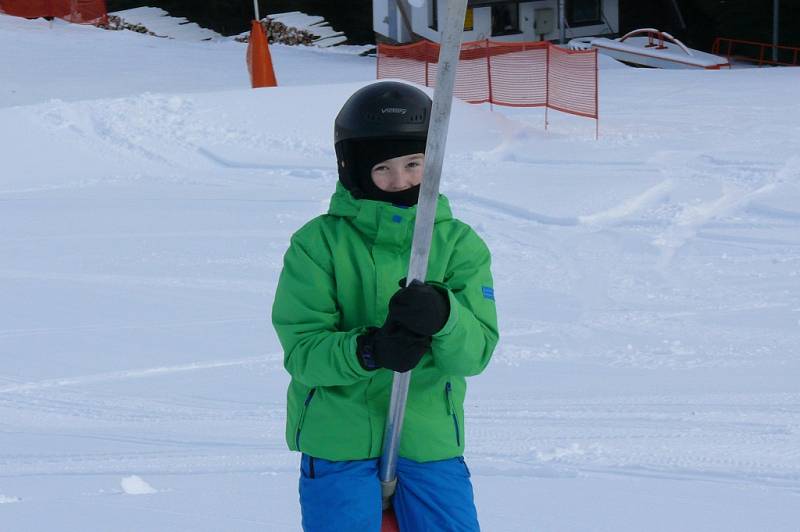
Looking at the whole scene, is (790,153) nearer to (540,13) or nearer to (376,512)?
(376,512)

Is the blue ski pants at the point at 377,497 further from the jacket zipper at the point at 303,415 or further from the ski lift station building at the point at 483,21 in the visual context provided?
the ski lift station building at the point at 483,21

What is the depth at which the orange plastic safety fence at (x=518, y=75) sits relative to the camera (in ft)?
43.5

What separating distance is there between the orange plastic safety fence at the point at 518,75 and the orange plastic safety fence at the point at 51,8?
471 inches

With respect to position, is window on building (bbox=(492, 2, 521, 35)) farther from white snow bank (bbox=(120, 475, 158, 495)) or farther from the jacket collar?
the jacket collar

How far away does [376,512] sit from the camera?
2.29m

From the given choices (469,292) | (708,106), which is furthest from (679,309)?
(708,106)

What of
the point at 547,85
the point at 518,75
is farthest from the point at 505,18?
the point at 547,85

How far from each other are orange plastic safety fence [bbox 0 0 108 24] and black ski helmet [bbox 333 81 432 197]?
75.8 feet

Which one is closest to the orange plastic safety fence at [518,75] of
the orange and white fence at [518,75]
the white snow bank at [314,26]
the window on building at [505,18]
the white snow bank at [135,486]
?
the orange and white fence at [518,75]

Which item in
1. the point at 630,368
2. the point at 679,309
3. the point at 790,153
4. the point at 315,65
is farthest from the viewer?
the point at 315,65

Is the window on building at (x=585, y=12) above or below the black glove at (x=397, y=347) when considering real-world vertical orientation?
below

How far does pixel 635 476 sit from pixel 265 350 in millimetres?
2278

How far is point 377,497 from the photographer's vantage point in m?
2.30

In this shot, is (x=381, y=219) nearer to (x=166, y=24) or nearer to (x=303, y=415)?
(x=303, y=415)
